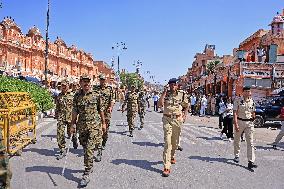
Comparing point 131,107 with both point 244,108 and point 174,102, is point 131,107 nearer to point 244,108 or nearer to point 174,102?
point 244,108

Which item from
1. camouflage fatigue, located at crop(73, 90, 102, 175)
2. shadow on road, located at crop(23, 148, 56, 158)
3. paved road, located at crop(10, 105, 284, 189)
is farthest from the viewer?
shadow on road, located at crop(23, 148, 56, 158)

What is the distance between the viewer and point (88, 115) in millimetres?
7156

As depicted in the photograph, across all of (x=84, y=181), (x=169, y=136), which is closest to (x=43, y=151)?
(x=84, y=181)

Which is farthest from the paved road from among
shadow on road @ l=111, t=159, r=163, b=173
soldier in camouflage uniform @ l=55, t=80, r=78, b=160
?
soldier in camouflage uniform @ l=55, t=80, r=78, b=160

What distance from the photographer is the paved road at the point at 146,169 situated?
22.6 feet

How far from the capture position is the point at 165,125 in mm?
7879

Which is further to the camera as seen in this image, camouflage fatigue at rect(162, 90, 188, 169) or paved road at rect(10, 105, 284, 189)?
camouflage fatigue at rect(162, 90, 188, 169)

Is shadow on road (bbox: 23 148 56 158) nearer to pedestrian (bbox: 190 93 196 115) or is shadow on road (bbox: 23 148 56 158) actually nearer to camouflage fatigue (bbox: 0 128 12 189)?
camouflage fatigue (bbox: 0 128 12 189)

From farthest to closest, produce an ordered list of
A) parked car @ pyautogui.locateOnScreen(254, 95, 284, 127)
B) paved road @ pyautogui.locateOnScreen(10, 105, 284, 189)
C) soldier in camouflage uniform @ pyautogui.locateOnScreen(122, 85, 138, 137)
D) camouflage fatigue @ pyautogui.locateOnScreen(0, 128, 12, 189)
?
parked car @ pyautogui.locateOnScreen(254, 95, 284, 127)
soldier in camouflage uniform @ pyautogui.locateOnScreen(122, 85, 138, 137)
paved road @ pyautogui.locateOnScreen(10, 105, 284, 189)
camouflage fatigue @ pyautogui.locateOnScreen(0, 128, 12, 189)

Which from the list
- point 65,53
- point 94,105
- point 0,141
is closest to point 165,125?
point 94,105

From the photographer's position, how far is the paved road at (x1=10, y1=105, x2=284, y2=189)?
6.88 meters

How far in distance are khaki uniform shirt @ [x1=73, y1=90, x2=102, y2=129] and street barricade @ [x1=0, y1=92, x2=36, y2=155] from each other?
1.73 meters

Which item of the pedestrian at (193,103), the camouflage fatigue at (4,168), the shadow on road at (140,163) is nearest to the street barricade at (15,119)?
the shadow on road at (140,163)

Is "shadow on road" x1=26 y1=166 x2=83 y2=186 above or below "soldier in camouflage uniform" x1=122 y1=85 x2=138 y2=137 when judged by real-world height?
below
